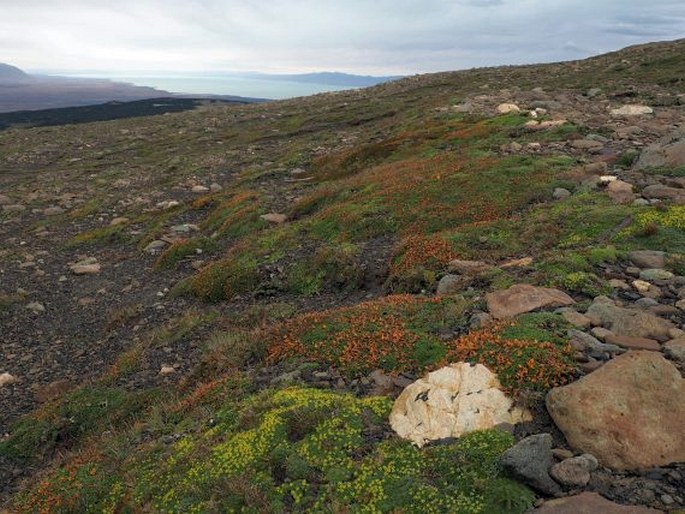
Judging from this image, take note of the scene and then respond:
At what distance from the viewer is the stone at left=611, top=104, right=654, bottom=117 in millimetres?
30969

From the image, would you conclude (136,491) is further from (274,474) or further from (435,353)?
(435,353)

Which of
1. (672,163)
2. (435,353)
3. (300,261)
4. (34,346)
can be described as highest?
(672,163)

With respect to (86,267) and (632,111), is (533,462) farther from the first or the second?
(632,111)

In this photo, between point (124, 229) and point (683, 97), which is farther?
point (683, 97)

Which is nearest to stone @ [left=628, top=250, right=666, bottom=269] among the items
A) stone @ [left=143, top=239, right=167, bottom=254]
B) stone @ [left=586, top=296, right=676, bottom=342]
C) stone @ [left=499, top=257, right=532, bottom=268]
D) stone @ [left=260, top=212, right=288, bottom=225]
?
stone @ [left=499, top=257, right=532, bottom=268]

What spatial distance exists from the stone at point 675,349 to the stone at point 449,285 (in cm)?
509

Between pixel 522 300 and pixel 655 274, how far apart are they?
3.42 m

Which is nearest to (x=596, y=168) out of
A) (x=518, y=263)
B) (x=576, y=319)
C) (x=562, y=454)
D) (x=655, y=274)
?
(x=518, y=263)

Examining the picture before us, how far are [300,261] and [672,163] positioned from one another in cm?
1377

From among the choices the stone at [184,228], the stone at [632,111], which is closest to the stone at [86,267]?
the stone at [184,228]

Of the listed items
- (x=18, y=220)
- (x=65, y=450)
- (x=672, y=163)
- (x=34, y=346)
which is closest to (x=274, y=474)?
(x=65, y=450)

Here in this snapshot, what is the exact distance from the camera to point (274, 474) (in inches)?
299

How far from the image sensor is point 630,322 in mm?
9594

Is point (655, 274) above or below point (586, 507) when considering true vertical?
above
